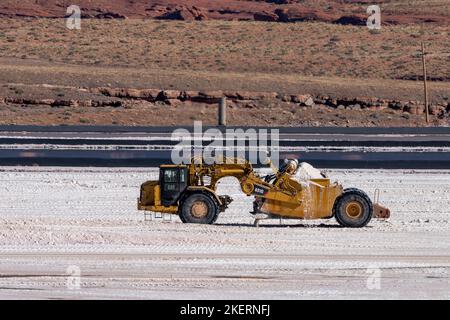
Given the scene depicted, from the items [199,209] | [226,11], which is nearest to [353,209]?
[199,209]

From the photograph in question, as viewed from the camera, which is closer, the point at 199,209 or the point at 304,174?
the point at 304,174

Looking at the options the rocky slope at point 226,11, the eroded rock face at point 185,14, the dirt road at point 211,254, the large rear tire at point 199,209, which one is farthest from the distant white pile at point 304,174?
the eroded rock face at point 185,14

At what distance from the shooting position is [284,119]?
166 feet

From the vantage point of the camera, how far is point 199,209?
19.3m

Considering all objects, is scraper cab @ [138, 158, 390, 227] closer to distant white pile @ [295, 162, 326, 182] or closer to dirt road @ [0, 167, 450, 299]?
distant white pile @ [295, 162, 326, 182]

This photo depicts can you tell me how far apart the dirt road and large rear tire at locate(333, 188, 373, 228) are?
205 mm

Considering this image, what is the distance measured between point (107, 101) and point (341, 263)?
123 ft

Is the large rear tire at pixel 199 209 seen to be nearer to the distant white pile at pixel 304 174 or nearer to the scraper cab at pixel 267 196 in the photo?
the scraper cab at pixel 267 196

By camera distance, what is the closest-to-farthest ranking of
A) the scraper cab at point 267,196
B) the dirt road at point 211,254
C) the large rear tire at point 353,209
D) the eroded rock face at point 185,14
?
the dirt road at point 211,254, the scraper cab at point 267,196, the large rear tire at point 353,209, the eroded rock face at point 185,14

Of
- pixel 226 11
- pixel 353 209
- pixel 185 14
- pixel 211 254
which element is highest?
pixel 226 11

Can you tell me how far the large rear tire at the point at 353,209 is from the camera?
19062mm

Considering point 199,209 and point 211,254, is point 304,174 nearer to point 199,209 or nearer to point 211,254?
point 199,209

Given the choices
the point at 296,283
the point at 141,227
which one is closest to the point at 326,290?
the point at 296,283

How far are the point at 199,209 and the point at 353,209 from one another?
2.44 meters
